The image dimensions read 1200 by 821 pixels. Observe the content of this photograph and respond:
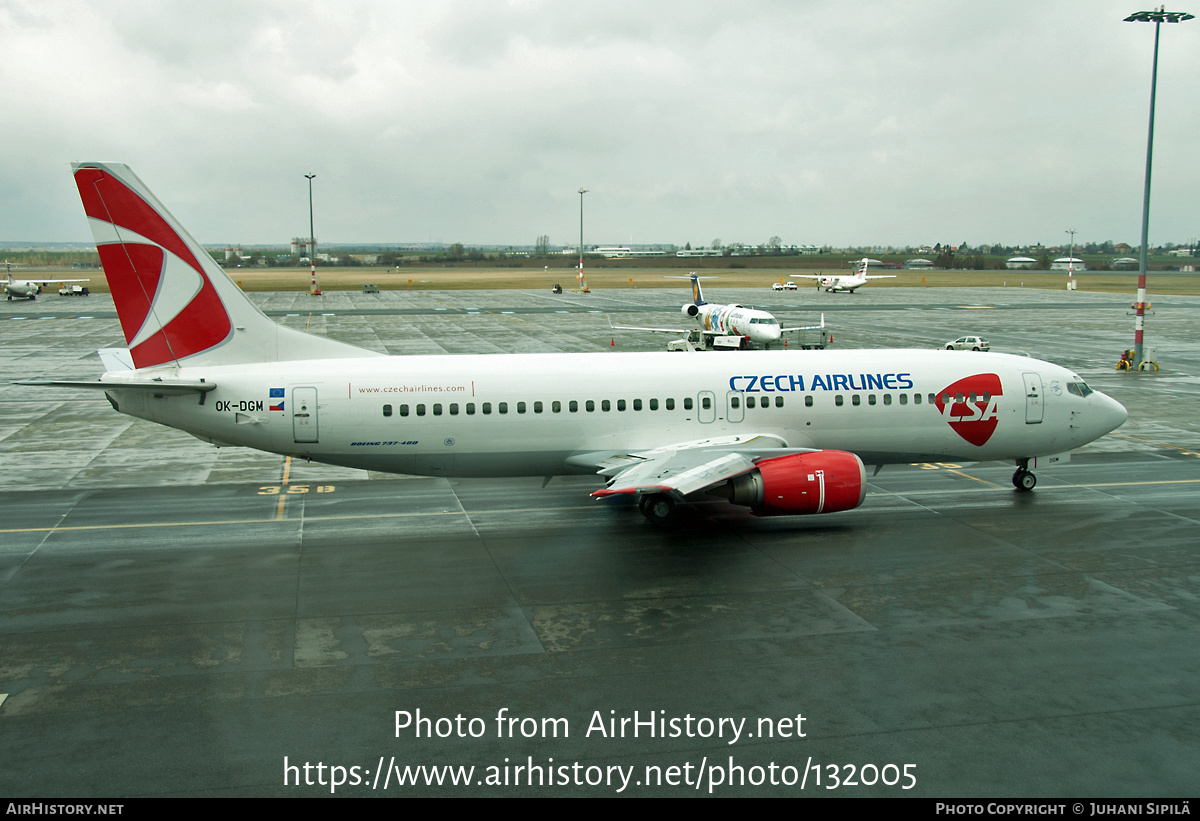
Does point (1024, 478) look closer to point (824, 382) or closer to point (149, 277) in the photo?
point (824, 382)

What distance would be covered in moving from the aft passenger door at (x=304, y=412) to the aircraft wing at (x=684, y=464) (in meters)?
7.06

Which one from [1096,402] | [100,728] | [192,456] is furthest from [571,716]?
[192,456]

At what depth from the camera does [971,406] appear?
87.2 feet

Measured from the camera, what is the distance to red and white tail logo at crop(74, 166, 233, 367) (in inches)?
904

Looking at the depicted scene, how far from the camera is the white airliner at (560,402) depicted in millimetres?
23156

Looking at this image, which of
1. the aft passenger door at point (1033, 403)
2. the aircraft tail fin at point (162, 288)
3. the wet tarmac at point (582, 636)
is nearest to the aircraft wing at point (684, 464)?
the wet tarmac at point (582, 636)

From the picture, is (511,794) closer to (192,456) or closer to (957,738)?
(957,738)

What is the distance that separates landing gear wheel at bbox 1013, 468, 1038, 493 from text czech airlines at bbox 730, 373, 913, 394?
16.5ft

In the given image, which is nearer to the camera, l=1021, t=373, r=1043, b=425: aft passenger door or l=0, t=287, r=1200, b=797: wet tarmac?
l=0, t=287, r=1200, b=797: wet tarmac

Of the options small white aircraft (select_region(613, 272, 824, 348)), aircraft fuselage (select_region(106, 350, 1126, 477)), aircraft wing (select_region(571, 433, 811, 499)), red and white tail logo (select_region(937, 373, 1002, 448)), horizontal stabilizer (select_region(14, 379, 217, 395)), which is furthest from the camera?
small white aircraft (select_region(613, 272, 824, 348))

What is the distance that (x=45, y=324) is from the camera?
87.8 meters

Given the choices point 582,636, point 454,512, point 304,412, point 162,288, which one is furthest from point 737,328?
point 582,636

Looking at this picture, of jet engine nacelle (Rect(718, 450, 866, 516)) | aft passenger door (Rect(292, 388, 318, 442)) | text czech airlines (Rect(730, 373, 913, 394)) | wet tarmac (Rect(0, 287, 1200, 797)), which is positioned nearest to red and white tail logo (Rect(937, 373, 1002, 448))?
text czech airlines (Rect(730, 373, 913, 394))

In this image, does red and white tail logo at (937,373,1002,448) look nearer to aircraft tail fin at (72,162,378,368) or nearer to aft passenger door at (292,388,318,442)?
aft passenger door at (292,388,318,442)
